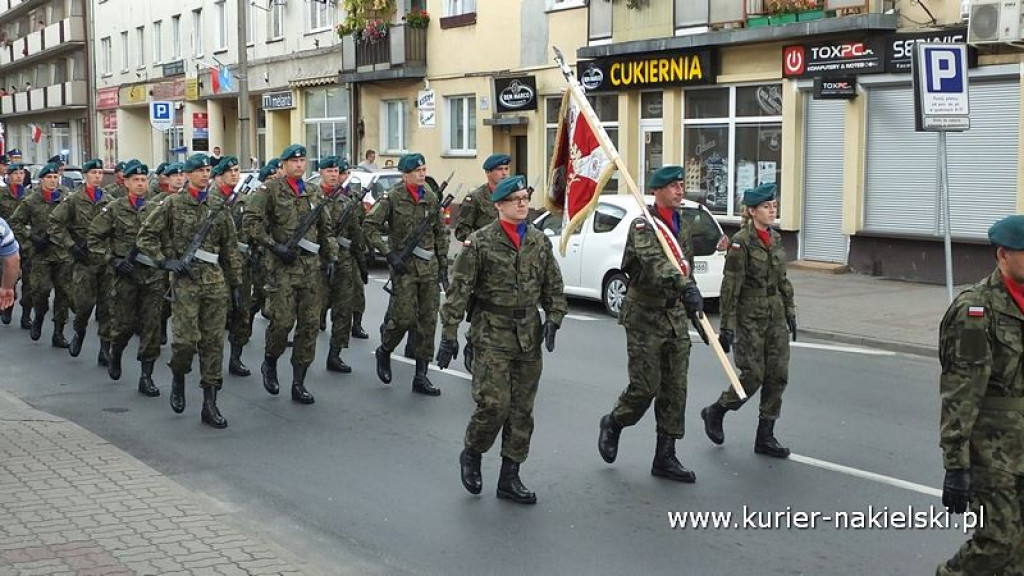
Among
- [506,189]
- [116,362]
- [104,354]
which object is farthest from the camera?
[104,354]

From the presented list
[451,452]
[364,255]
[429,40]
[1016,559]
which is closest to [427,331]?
[364,255]

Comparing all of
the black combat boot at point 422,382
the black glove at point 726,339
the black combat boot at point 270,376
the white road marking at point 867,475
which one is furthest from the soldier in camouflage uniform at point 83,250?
the white road marking at point 867,475

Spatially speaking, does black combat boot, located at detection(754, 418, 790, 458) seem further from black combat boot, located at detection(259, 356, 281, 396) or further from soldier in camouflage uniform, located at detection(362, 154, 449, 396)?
black combat boot, located at detection(259, 356, 281, 396)

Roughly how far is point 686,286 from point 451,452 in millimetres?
2100

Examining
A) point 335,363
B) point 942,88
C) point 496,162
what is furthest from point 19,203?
point 942,88

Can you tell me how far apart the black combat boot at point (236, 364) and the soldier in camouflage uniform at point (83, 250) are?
5.01 ft

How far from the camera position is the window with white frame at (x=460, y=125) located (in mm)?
29875

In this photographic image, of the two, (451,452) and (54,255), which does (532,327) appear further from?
(54,255)

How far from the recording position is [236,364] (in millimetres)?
11383

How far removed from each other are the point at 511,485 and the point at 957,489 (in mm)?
3081

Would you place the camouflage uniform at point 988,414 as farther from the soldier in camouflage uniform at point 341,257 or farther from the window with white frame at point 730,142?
the window with white frame at point 730,142

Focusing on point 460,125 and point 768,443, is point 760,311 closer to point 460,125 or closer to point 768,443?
point 768,443

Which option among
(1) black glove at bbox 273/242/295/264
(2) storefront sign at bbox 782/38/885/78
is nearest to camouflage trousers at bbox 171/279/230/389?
(1) black glove at bbox 273/242/295/264

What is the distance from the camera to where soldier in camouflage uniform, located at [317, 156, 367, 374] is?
10984 mm
